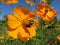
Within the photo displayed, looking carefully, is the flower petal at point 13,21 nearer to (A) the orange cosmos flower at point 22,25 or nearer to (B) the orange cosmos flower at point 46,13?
(A) the orange cosmos flower at point 22,25

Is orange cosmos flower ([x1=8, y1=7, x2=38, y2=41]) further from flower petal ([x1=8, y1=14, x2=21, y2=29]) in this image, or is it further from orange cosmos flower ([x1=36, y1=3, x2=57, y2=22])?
orange cosmos flower ([x1=36, y1=3, x2=57, y2=22])

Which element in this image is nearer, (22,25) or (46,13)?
(22,25)

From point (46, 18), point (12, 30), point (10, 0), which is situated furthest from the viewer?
point (10, 0)

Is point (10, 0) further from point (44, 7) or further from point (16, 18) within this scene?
point (16, 18)

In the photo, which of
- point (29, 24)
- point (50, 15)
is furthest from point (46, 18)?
point (29, 24)

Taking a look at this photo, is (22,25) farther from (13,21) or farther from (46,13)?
(46,13)

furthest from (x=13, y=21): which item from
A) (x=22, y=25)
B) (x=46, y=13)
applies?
(x=46, y=13)

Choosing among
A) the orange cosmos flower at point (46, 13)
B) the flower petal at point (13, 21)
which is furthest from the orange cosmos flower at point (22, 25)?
the orange cosmos flower at point (46, 13)
